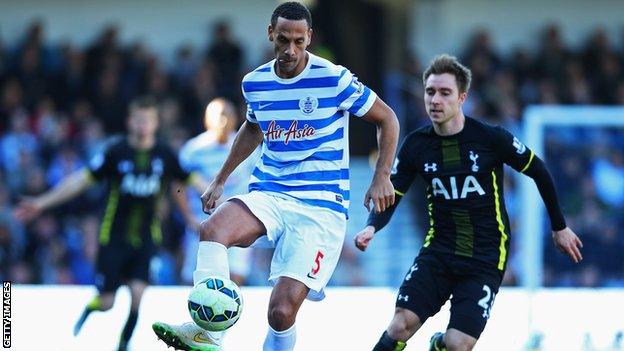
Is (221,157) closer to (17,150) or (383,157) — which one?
(383,157)

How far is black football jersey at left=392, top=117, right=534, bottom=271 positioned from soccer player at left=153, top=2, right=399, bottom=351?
57 centimetres

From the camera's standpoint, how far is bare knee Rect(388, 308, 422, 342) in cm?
791

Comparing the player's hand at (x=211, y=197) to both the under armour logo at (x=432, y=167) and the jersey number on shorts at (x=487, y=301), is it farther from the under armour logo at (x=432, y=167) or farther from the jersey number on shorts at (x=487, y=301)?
the jersey number on shorts at (x=487, y=301)

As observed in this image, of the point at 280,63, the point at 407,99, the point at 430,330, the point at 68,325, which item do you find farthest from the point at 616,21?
the point at 280,63

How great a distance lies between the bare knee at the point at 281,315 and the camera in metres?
7.45

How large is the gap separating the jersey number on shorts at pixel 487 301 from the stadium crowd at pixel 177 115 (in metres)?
5.83

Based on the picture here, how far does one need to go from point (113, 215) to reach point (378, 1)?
12223 mm

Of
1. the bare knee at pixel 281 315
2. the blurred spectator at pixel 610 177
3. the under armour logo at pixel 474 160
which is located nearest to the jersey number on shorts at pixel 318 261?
the bare knee at pixel 281 315

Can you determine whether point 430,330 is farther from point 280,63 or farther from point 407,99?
point 407,99

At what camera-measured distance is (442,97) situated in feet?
26.6

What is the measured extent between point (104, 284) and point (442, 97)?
3.92m

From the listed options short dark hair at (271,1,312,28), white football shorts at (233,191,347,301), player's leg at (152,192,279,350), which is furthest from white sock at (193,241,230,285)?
short dark hair at (271,1,312,28)

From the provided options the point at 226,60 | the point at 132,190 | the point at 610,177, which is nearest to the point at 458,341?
the point at 132,190

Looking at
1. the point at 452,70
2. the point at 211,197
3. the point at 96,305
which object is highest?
the point at 452,70
